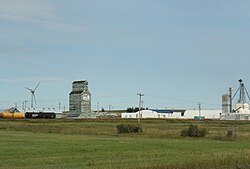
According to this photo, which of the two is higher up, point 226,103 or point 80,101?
point 80,101

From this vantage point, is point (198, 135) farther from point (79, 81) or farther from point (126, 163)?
point (79, 81)

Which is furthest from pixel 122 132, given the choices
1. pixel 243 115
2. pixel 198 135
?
pixel 243 115

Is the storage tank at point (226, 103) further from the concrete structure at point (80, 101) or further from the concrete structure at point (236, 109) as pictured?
the concrete structure at point (80, 101)

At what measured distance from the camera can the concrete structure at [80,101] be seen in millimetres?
177125

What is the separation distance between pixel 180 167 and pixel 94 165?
14.8ft

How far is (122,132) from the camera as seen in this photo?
64750mm

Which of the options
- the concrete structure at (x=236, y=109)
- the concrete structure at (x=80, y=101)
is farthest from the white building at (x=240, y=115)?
the concrete structure at (x=80, y=101)

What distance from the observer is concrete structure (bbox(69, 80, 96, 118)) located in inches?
6973

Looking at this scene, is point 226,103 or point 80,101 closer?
point 80,101

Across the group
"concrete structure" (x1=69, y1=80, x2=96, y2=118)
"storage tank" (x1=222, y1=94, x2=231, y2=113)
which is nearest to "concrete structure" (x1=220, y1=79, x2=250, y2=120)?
"storage tank" (x1=222, y1=94, x2=231, y2=113)

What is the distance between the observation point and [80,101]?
177000 millimetres

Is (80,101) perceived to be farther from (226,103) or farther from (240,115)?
(240,115)

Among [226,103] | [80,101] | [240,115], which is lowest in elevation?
[240,115]

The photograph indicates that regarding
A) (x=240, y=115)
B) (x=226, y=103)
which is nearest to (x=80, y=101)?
(x=226, y=103)
